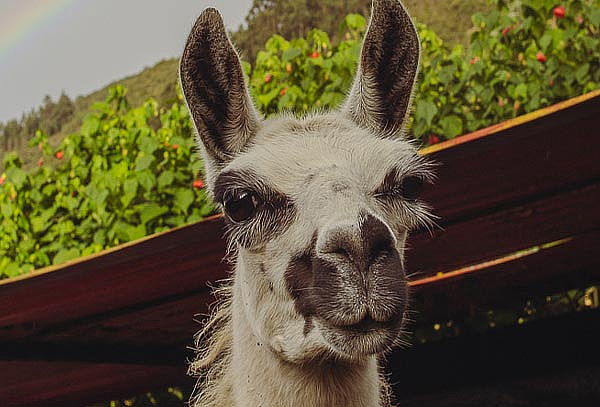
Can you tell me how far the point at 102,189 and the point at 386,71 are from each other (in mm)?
2467

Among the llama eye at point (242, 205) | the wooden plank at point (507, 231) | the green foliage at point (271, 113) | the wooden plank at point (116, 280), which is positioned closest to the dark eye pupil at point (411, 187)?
the llama eye at point (242, 205)

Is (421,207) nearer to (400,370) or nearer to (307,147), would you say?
(307,147)

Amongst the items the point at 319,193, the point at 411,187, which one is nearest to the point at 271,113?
the point at 411,187

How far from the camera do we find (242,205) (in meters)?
1.83

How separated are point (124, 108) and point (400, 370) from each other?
8.07 ft

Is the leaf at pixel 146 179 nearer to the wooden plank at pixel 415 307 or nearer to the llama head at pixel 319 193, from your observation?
the wooden plank at pixel 415 307

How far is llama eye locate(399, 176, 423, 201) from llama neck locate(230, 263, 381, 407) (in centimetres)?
48

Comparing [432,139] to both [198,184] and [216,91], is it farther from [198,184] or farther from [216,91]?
[216,91]

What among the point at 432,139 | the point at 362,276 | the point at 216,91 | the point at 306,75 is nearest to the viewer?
the point at 362,276

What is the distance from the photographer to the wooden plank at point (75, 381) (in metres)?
3.68

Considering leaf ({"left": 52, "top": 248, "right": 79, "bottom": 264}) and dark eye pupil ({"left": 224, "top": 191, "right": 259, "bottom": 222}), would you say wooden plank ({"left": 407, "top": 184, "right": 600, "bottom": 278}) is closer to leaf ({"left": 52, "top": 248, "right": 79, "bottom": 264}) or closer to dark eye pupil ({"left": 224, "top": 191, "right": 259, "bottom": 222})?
dark eye pupil ({"left": 224, "top": 191, "right": 259, "bottom": 222})

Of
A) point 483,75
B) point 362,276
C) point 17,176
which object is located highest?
point 17,176

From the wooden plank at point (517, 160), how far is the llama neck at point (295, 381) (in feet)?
2.56

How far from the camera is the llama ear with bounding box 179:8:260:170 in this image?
1928mm
